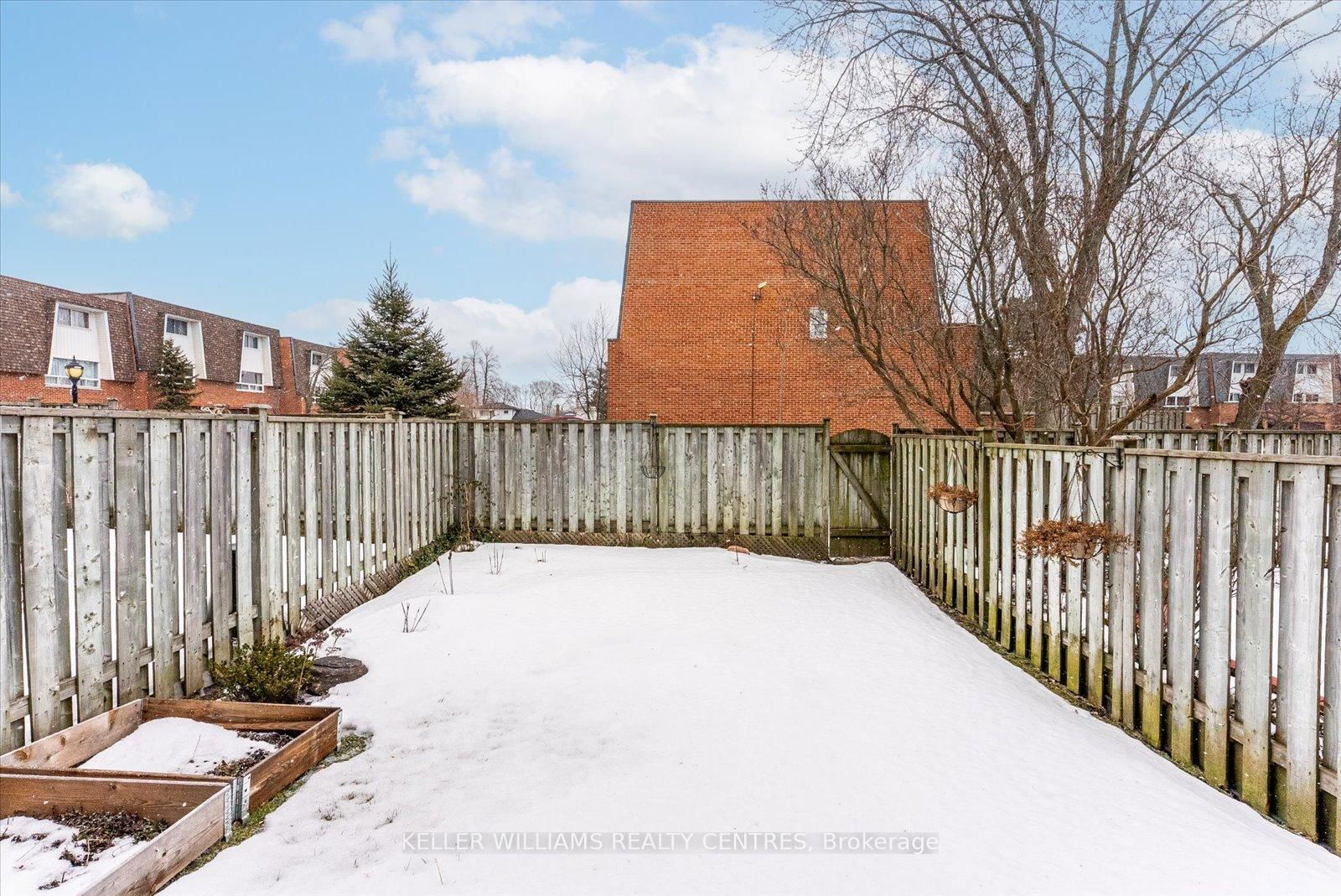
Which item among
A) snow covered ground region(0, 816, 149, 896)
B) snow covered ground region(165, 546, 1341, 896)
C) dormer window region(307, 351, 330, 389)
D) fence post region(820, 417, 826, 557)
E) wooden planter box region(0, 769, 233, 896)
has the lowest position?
snow covered ground region(165, 546, 1341, 896)

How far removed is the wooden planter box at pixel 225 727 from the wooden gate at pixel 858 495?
5.88m

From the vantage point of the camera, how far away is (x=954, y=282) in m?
6.50

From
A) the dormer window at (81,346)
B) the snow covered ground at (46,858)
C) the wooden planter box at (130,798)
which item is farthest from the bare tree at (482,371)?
the snow covered ground at (46,858)

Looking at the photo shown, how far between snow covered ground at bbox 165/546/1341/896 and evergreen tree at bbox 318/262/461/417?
46.7ft

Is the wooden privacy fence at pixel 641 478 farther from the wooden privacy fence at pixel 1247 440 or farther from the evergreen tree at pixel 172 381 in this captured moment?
the evergreen tree at pixel 172 381

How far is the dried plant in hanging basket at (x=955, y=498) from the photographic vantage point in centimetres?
520

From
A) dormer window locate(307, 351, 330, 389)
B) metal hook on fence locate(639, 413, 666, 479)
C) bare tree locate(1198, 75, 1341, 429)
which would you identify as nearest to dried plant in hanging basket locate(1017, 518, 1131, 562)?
bare tree locate(1198, 75, 1341, 429)

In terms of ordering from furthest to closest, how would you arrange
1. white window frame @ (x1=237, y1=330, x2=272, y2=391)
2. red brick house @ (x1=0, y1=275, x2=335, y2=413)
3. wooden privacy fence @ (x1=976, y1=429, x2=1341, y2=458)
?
white window frame @ (x1=237, y1=330, x2=272, y2=391) → red brick house @ (x1=0, y1=275, x2=335, y2=413) → wooden privacy fence @ (x1=976, y1=429, x2=1341, y2=458)

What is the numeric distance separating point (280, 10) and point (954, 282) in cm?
805

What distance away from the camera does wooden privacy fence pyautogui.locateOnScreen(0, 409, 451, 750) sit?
259cm

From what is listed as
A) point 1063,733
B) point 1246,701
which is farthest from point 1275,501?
point 1063,733

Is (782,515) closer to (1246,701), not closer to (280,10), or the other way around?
(1246,701)

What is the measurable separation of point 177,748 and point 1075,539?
437 cm

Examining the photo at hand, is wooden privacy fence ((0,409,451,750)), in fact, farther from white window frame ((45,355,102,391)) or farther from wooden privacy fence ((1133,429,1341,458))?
white window frame ((45,355,102,391))
